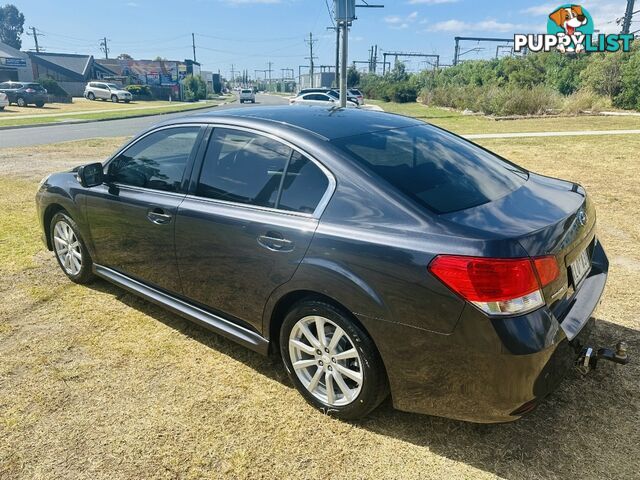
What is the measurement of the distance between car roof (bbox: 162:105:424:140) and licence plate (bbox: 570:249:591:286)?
138 cm

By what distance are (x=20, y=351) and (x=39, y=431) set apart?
1.04 metres

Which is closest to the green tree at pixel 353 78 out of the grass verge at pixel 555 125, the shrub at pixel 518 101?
the shrub at pixel 518 101

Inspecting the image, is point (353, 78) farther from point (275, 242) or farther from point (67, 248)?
point (275, 242)

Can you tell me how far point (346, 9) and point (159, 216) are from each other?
14.3 meters

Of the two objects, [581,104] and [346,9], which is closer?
[346,9]

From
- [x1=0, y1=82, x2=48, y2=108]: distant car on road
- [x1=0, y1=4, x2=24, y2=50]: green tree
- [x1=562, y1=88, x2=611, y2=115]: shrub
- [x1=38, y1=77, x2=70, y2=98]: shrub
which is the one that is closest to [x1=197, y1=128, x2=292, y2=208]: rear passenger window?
[x1=562, y1=88, x2=611, y2=115]: shrub

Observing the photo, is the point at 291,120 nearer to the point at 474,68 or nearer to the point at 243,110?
the point at 243,110

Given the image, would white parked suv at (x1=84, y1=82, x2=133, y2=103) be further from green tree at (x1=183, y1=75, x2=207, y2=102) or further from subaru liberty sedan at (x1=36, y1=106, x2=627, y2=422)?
subaru liberty sedan at (x1=36, y1=106, x2=627, y2=422)

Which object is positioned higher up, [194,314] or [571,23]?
[571,23]

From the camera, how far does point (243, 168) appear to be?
3090 mm

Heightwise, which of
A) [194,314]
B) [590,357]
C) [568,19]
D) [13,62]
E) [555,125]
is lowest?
[194,314]

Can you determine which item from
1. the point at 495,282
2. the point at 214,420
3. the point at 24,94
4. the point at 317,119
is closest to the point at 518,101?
the point at 317,119

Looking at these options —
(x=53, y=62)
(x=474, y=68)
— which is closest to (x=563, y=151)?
(x=474, y=68)

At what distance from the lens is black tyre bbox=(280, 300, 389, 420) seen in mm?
2535
